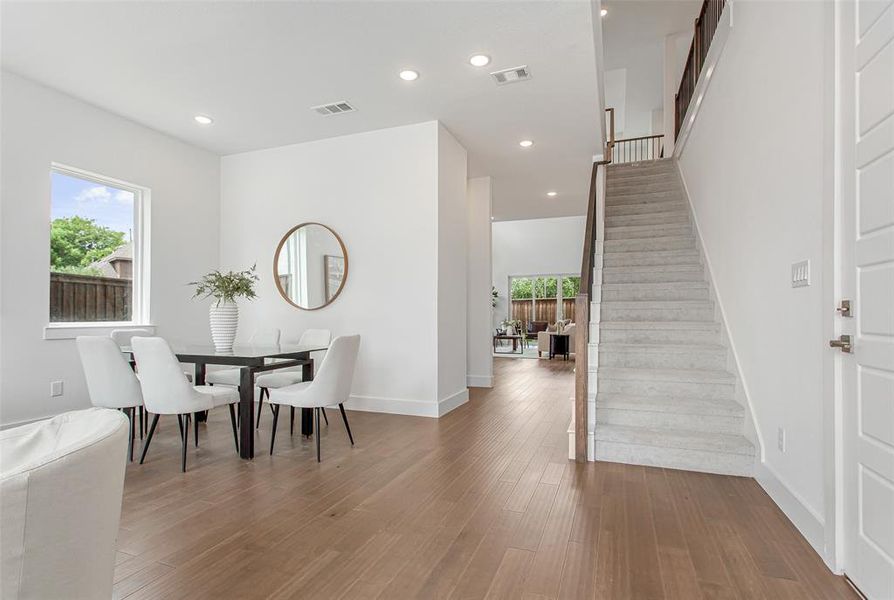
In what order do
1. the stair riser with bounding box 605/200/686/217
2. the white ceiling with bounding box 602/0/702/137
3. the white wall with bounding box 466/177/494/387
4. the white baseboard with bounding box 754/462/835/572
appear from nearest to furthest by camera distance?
the white baseboard with bounding box 754/462/835/572 → the stair riser with bounding box 605/200/686/217 → the white wall with bounding box 466/177/494/387 → the white ceiling with bounding box 602/0/702/137

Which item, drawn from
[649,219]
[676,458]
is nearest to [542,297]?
[649,219]

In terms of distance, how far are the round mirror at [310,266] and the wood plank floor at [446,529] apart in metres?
2.05

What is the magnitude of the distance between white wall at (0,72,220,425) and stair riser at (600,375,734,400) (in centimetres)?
461

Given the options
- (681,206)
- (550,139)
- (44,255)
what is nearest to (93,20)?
(44,255)

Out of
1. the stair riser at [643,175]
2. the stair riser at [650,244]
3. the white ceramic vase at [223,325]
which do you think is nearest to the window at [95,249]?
the white ceramic vase at [223,325]

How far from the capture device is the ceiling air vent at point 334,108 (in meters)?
4.43

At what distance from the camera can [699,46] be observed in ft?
19.8

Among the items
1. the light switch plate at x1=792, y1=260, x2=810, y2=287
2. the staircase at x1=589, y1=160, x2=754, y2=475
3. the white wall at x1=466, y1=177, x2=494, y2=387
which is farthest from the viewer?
the white wall at x1=466, y1=177, x2=494, y2=387

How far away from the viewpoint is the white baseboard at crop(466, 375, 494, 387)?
6668 millimetres

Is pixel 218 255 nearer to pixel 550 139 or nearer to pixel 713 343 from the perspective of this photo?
pixel 550 139

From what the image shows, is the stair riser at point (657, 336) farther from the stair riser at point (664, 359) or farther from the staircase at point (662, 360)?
the stair riser at point (664, 359)

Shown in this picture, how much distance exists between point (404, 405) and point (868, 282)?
154 inches

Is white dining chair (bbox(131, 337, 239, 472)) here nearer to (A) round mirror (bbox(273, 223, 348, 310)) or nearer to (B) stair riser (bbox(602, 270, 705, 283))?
(A) round mirror (bbox(273, 223, 348, 310))

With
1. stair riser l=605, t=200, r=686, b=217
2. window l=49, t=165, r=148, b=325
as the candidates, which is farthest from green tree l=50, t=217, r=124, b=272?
stair riser l=605, t=200, r=686, b=217
